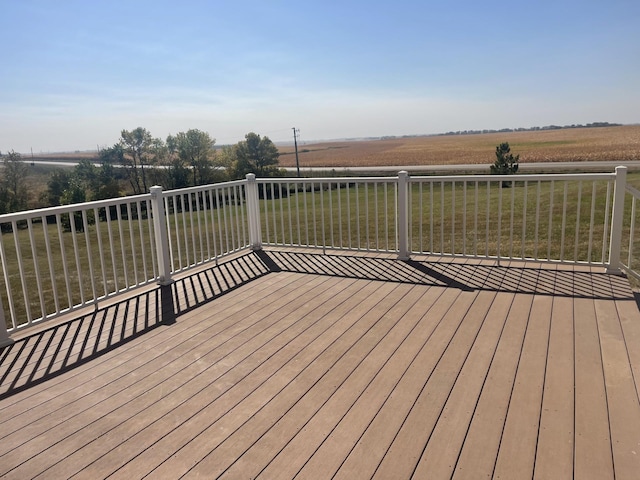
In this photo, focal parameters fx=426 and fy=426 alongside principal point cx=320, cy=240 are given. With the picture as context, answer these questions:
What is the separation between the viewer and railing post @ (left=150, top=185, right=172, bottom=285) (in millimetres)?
4094

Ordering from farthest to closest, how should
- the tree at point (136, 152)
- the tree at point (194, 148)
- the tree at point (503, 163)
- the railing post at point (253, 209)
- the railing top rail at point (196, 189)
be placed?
the tree at point (136, 152), the tree at point (194, 148), the tree at point (503, 163), the railing post at point (253, 209), the railing top rail at point (196, 189)

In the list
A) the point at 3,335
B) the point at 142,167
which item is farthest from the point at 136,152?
the point at 3,335

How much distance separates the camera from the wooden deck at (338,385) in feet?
5.56

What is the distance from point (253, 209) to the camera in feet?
17.7

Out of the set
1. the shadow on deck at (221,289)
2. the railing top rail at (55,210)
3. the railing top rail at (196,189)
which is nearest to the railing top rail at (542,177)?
the shadow on deck at (221,289)

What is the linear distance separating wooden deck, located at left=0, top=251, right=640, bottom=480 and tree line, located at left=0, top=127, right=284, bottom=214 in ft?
81.5

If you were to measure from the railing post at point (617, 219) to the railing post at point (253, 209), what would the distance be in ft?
12.4

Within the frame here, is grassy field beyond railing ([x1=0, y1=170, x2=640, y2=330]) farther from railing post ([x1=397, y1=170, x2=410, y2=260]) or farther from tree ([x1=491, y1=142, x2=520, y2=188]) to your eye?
tree ([x1=491, y1=142, x2=520, y2=188])

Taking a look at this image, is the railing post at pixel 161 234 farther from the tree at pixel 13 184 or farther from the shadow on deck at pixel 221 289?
the tree at pixel 13 184

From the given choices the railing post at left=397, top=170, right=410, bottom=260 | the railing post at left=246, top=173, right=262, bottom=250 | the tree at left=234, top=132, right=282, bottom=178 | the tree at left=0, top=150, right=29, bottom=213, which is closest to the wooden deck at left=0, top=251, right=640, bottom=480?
the railing post at left=397, top=170, right=410, bottom=260

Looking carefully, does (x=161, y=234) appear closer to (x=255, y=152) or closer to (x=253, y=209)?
(x=253, y=209)

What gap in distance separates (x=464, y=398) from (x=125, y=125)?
122ft

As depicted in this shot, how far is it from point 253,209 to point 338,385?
11.4 ft

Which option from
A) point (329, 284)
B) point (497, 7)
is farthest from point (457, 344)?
point (497, 7)
